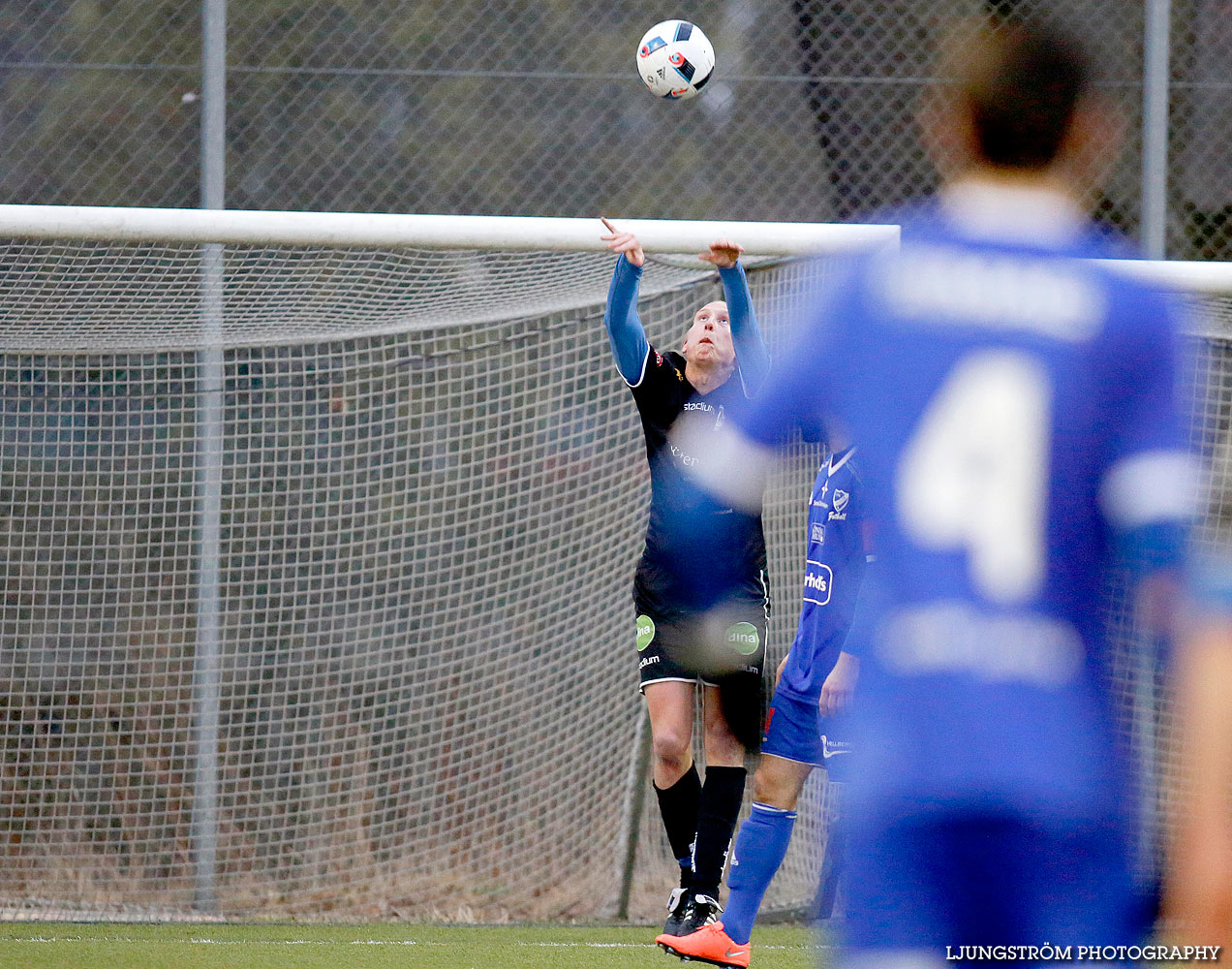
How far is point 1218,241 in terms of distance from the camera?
7.05m

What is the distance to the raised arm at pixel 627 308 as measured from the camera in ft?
13.5

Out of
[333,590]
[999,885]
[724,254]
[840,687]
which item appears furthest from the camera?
[333,590]

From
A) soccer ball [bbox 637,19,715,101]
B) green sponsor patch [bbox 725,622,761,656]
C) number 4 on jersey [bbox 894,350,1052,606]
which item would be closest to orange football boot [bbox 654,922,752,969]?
green sponsor patch [bbox 725,622,761,656]

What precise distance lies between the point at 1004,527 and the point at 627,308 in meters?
2.97

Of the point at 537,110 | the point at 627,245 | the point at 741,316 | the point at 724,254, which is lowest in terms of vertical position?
the point at 741,316

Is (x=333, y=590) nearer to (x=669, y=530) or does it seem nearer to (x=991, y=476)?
A: (x=669, y=530)

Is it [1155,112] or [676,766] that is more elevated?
[1155,112]

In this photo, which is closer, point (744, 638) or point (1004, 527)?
point (1004, 527)

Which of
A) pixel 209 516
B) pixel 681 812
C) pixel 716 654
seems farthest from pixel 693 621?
pixel 209 516

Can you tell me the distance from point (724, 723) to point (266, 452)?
232 centimetres

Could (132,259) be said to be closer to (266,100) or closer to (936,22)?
(266,100)

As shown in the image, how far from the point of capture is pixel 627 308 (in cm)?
433

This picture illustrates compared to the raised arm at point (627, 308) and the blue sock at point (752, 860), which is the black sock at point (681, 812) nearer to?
the blue sock at point (752, 860)

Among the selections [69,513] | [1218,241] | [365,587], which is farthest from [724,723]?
[1218,241]
